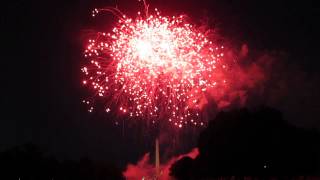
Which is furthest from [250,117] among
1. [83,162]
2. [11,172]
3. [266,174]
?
[83,162]

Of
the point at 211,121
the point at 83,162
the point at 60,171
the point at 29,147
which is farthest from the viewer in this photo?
the point at 83,162

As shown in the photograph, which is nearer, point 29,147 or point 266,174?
point 266,174

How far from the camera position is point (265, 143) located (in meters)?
44.5

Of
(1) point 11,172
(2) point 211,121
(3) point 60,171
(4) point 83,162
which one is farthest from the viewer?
(4) point 83,162

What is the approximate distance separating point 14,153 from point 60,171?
12.2 metres

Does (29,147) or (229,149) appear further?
(29,147)

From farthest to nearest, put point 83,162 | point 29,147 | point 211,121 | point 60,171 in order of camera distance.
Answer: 1. point 83,162
2. point 60,171
3. point 29,147
4. point 211,121

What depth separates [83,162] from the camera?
94562mm

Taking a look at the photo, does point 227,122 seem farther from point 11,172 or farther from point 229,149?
point 11,172

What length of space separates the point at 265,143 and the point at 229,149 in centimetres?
307

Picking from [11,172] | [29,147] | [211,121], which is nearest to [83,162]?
[29,147]

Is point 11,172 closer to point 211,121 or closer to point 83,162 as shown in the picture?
point 83,162

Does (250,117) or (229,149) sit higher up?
(250,117)

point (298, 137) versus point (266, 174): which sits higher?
point (298, 137)
